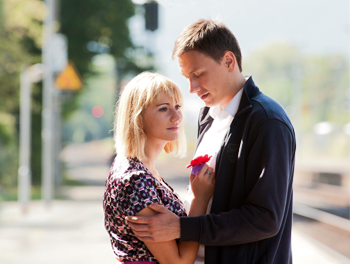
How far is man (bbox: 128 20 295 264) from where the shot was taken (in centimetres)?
186

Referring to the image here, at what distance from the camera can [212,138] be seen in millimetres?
2346

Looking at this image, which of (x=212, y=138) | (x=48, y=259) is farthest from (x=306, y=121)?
(x=212, y=138)

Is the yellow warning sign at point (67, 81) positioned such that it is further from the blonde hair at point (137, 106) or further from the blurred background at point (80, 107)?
the blonde hair at point (137, 106)

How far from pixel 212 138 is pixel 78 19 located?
17.8 m

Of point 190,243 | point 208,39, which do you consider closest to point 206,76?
point 208,39

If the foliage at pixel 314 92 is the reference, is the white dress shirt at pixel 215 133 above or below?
below

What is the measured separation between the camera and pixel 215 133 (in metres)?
2.34

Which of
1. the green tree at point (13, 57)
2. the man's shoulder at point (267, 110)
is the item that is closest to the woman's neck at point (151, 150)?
the man's shoulder at point (267, 110)

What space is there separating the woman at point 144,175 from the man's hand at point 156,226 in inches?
1.5

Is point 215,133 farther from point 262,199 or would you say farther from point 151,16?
point 151,16

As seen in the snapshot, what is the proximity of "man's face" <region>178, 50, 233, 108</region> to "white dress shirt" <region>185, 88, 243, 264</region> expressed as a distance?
7 cm

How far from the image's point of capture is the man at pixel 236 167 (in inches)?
73.4

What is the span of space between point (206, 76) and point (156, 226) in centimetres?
81

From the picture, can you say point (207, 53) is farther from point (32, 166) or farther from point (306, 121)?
point (306, 121)
